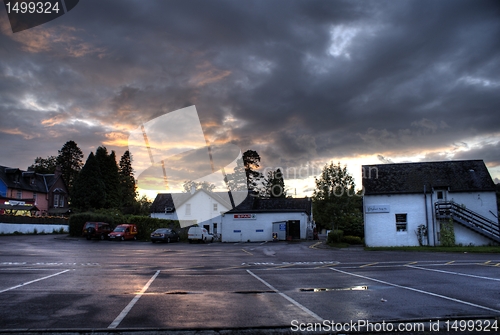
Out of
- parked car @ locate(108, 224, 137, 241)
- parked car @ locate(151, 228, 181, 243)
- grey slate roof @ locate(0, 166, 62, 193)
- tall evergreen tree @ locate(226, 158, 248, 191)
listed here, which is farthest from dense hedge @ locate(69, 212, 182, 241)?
tall evergreen tree @ locate(226, 158, 248, 191)

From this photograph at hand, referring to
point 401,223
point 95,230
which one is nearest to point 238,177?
point 95,230

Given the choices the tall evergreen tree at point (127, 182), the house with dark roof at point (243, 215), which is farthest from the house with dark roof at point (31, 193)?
the house with dark roof at point (243, 215)

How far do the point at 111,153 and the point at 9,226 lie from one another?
3978cm

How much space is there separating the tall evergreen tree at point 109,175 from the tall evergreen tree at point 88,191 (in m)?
2.47

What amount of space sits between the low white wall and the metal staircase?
1691 inches

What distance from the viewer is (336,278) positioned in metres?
11.7

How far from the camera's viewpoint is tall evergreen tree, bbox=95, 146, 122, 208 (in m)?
74.7

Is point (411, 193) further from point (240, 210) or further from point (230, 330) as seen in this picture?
point (230, 330)

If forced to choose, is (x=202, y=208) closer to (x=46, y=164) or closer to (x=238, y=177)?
(x=238, y=177)

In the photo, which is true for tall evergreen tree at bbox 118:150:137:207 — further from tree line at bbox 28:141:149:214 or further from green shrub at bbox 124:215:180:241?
green shrub at bbox 124:215:180:241

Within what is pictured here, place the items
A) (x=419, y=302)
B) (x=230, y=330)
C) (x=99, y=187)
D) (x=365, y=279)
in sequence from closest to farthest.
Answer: (x=230, y=330), (x=419, y=302), (x=365, y=279), (x=99, y=187)

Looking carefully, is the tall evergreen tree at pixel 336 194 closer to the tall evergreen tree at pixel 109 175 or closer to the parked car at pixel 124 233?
the parked car at pixel 124 233

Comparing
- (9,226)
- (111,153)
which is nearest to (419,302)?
(9,226)

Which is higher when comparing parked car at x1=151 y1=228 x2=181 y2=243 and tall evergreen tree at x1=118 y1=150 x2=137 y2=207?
tall evergreen tree at x1=118 y1=150 x2=137 y2=207
